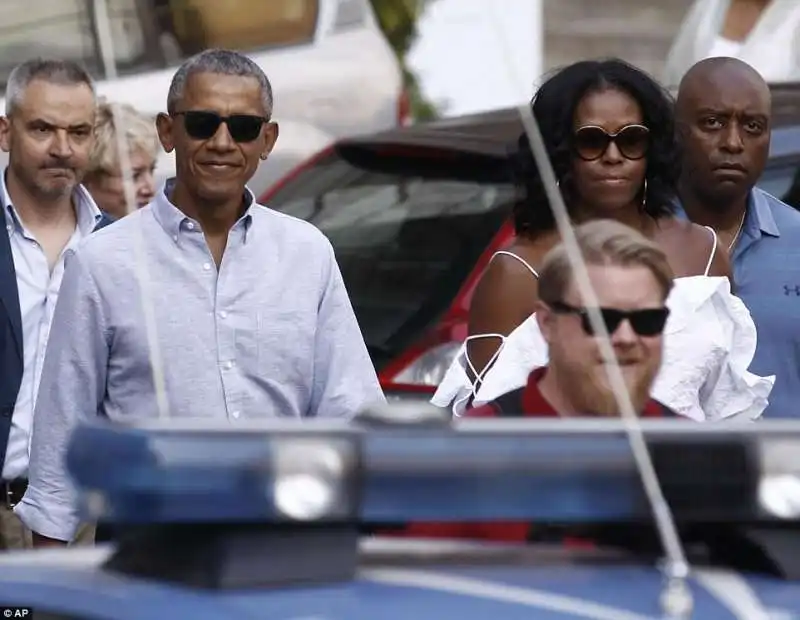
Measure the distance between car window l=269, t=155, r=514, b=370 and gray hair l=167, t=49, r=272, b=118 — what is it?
1.83m

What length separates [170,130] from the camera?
4.55 meters

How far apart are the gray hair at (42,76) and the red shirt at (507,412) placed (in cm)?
217

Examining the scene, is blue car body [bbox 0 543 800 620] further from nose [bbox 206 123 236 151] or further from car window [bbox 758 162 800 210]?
car window [bbox 758 162 800 210]

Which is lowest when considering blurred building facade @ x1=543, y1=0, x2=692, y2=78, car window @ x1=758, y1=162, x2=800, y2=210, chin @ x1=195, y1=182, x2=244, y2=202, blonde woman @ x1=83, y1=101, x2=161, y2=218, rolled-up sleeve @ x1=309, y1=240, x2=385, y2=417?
blurred building facade @ x1=543, y1=0, x2=692, y2=78

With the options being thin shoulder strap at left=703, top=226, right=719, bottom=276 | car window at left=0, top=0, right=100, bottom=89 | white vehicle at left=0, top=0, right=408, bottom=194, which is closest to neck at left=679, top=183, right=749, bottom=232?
thin shoulder strap at left=703, top=226, right=719, bottom=276

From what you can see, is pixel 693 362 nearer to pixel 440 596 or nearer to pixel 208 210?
pixel 208 210

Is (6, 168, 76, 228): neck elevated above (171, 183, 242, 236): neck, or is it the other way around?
(171, 183, 242, 236): neck

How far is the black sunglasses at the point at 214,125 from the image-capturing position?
4.45 m

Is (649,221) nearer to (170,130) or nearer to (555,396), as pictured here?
(170,130)

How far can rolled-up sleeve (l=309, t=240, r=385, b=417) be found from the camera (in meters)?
4.45

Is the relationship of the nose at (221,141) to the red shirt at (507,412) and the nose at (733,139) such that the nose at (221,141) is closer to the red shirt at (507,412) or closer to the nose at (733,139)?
the red shirt at (507,412)

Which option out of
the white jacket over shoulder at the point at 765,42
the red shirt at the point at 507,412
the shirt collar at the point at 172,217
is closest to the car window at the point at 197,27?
the white jacket over shoulder at the point at 765,42

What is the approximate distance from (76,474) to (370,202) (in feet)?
15.0

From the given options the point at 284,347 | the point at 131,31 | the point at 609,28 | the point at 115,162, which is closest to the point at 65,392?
the point at 284,347
